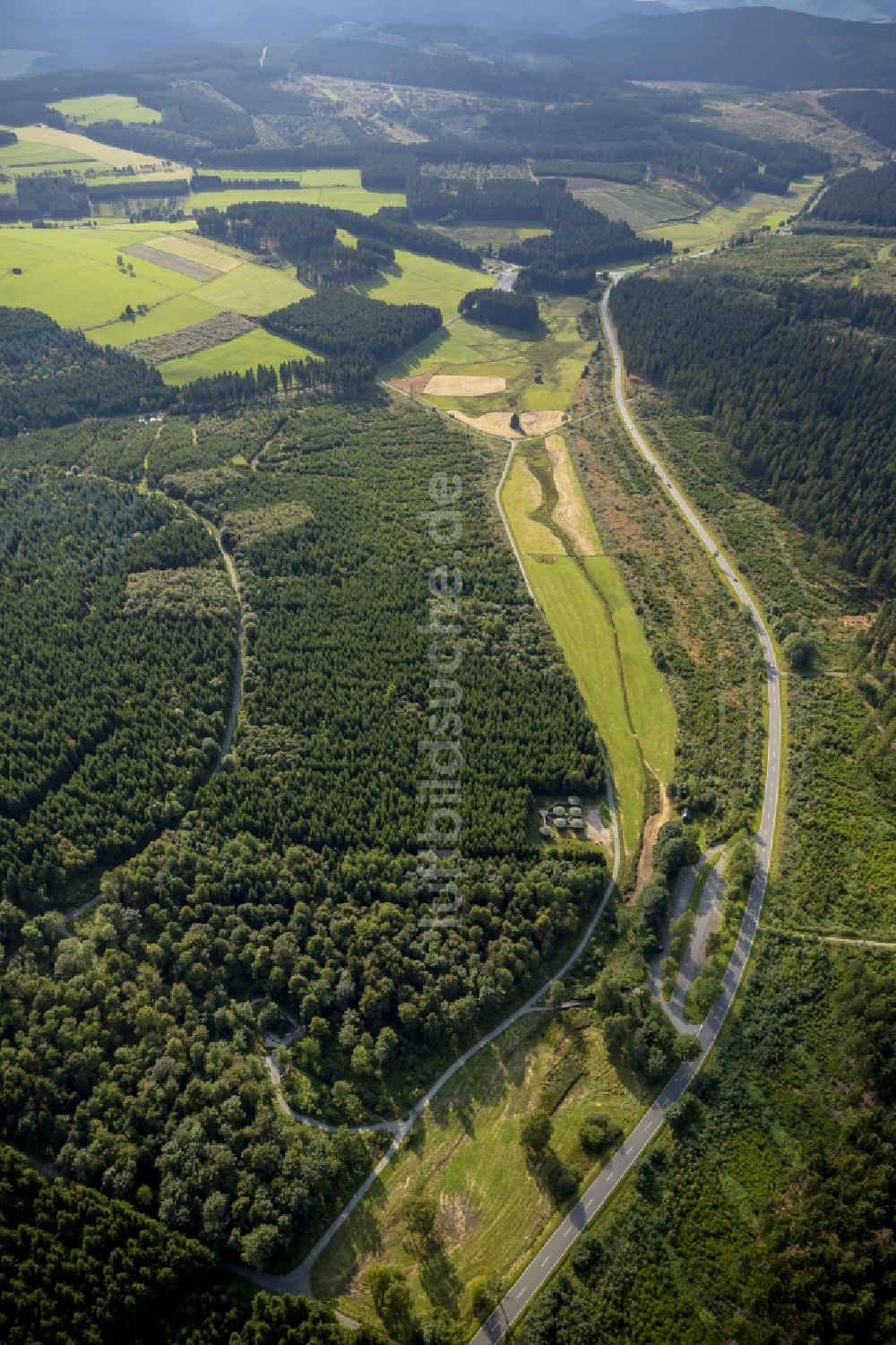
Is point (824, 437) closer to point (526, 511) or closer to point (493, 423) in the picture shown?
point (526, 511)

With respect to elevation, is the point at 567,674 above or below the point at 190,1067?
above

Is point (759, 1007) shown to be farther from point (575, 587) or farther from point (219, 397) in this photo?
point (219, 397)

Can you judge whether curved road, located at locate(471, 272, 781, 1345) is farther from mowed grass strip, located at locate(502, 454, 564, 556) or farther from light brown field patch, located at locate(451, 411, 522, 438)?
light brown field patch, located at locate(451, 411, 522, 438)

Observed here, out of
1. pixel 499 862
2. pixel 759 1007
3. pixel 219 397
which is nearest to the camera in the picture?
pixel 759 1007

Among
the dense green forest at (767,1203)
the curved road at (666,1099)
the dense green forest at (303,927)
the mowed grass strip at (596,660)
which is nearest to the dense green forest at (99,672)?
the dense green forest at (303,927)

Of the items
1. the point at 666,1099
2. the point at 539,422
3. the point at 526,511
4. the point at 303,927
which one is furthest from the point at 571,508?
the point at 666,1099

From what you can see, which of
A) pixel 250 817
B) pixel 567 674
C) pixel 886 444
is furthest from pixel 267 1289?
pixel 886 444
